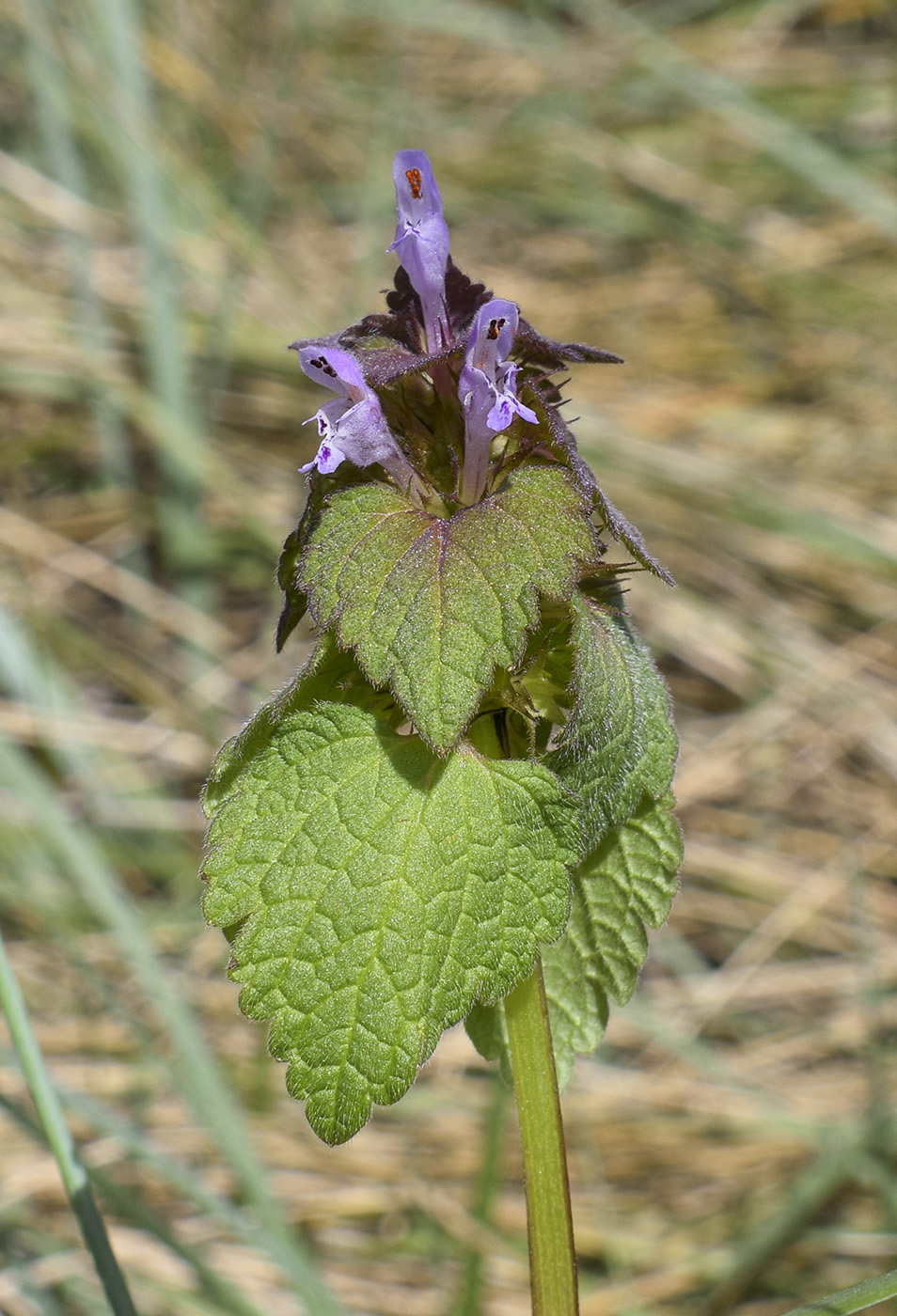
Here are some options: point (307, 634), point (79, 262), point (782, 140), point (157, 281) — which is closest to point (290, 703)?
point (307, 634)

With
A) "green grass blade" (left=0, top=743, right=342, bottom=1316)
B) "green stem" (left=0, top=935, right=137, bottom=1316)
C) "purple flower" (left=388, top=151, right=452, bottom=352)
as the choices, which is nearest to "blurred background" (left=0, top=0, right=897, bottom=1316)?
"green grass blade" (left=0, top=743, right=342, bottom=1316)

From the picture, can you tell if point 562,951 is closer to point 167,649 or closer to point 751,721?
point 751,721

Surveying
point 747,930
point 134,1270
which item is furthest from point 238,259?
point 134,1270

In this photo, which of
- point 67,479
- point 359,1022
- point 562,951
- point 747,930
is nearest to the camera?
point 359,1022

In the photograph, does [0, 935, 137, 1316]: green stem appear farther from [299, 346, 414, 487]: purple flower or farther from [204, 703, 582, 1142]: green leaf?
[299, 346, 414, 487]: purple flower

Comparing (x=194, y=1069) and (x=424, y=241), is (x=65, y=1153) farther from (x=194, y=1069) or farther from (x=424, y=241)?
(x=424, y=241)

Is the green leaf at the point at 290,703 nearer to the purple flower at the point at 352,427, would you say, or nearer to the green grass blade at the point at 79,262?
the purple flower at the point at 352,427
